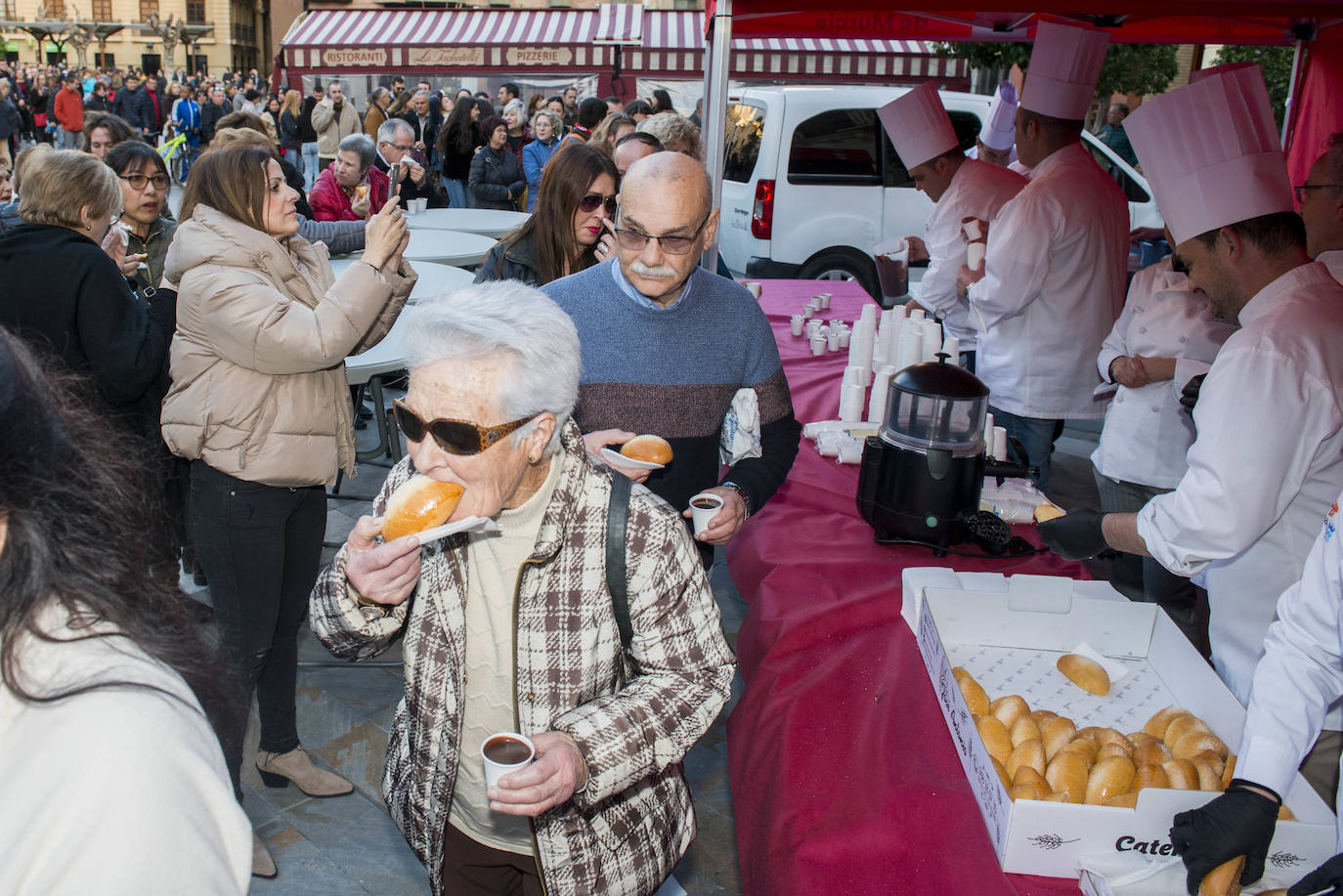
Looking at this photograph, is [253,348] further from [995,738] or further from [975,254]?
[975,254]

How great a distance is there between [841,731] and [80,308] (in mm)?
2439

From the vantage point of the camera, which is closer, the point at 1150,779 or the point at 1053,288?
the point at 1150,779

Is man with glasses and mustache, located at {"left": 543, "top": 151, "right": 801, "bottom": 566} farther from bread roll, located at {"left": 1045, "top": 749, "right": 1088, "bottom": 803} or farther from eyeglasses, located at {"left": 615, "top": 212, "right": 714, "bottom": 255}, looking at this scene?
bread roll, located at {"left": 1045, "top": 749, "right": 1088, "bottom": 803}

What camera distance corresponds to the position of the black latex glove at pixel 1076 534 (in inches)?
94.1

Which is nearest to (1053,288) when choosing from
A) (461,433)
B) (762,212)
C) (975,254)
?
(975,254)

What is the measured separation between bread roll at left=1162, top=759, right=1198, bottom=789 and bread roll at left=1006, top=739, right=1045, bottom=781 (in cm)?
19

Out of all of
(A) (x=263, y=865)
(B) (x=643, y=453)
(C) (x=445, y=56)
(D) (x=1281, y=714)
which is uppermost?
(C) (x=445, y=56)

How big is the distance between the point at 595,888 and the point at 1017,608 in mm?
1018

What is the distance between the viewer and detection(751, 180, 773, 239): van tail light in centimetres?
854

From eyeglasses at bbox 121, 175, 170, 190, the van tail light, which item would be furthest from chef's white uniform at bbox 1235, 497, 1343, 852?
the van tail light

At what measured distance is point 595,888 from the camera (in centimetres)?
173

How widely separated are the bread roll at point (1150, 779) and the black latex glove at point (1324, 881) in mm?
249

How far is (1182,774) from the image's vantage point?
5.34ft

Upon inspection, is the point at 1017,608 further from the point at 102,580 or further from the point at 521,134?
the point at 521,134
